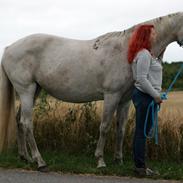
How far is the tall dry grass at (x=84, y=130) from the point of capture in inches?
314

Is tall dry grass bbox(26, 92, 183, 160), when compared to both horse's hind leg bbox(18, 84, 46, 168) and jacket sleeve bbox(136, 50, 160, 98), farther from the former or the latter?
jacket sleeve bbox(136, 50, 160, 98)

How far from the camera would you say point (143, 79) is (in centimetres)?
609

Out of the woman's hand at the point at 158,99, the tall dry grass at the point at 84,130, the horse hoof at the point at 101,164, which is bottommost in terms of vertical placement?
the horse hoof at the point at 101,164

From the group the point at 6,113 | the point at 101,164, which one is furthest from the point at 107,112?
the point at 6,113

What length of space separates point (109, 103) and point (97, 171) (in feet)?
3.49

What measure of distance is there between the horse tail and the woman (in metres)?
2.31

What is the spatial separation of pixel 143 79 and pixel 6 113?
2607 mm

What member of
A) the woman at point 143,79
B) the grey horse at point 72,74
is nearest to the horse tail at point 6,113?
the grey horse at point 72,74

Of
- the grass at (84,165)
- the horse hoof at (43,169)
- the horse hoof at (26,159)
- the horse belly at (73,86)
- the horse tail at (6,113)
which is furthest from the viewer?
the horse tail at (6,113)

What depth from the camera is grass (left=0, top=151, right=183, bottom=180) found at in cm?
650

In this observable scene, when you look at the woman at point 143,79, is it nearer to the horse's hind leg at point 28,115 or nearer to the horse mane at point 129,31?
the horse mane at point 129,31

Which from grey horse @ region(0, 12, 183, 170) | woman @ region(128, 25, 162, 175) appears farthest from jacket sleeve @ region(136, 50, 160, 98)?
grey horse @ region(0, 12, 183, 170)

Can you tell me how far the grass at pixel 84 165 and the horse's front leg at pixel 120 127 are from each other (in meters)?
0.15

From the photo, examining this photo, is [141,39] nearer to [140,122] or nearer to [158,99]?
[158,99]
